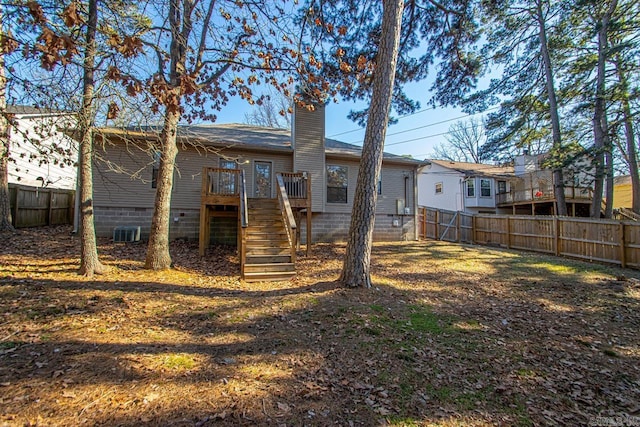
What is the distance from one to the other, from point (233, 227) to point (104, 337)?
8.03 metres

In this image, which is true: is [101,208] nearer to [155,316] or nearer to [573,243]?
[155,316]

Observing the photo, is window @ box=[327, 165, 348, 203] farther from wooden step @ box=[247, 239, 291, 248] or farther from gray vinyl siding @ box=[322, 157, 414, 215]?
wooden step @ box=[247, 239, 291, 248]

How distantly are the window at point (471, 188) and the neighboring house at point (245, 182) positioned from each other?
11907mm

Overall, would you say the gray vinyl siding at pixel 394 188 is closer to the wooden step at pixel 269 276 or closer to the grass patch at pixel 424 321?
the wooden step at pixel 269 276

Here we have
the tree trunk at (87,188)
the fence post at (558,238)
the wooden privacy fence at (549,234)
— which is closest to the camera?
the tree trunk at (87,188)

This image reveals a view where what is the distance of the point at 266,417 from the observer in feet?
8.18

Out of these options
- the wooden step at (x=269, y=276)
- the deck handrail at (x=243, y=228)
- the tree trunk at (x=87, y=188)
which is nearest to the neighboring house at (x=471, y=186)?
the deck handrail at (x=243, y=228)

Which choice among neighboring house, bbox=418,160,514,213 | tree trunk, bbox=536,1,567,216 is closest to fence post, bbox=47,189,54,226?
tree trunk, bbox=536,1,567,216

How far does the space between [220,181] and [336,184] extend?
16.6 ft

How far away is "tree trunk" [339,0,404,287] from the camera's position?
222 inches

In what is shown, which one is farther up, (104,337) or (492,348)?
(104,337)

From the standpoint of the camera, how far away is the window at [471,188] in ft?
76.4

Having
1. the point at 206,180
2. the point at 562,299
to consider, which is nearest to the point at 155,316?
the point at 206,180

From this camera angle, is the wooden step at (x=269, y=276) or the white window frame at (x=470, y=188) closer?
the wooden step at (x=269, y=276)
